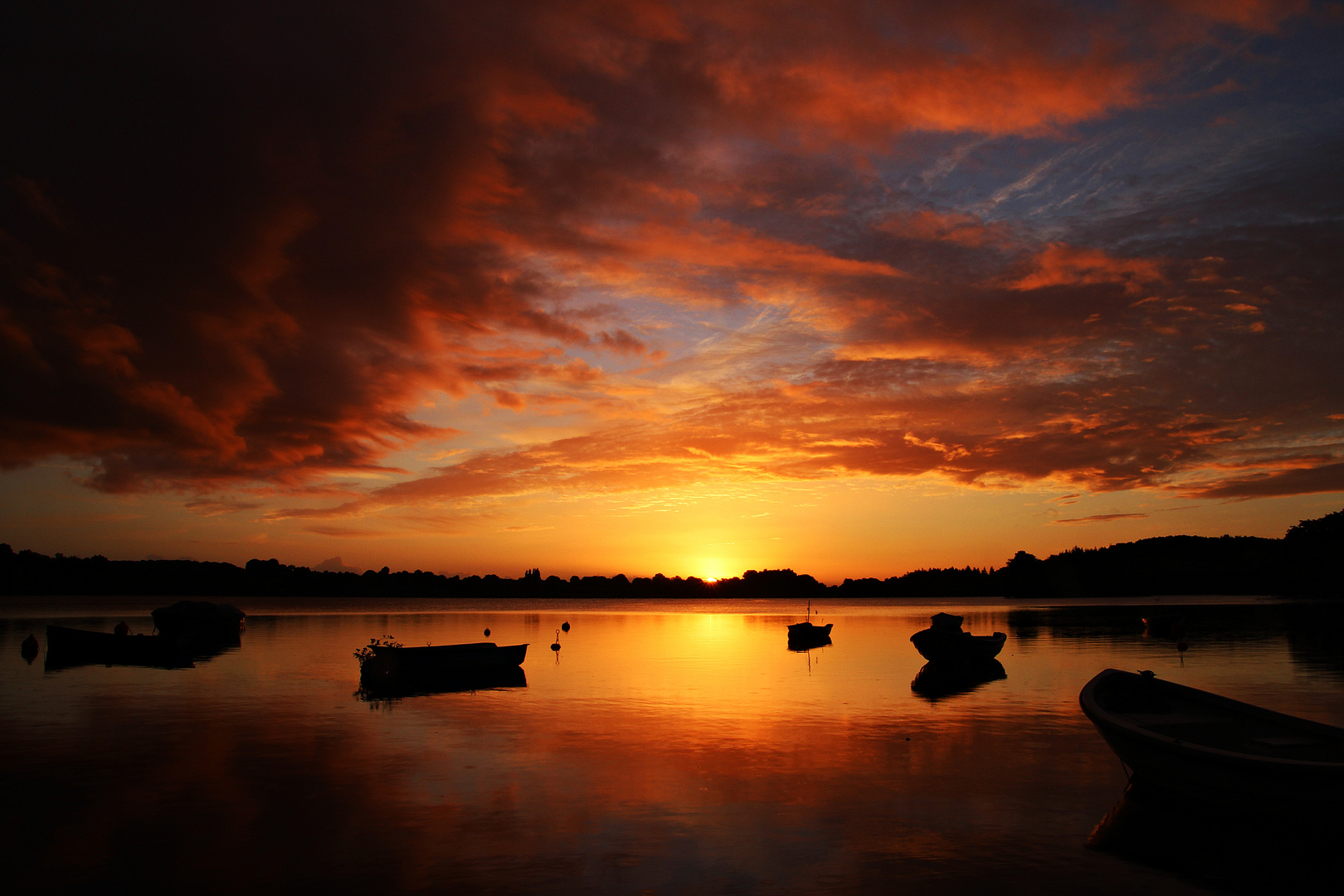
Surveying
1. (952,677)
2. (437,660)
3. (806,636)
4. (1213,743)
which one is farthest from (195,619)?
(1213,743)

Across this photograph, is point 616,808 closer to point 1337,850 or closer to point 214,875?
point 214,875

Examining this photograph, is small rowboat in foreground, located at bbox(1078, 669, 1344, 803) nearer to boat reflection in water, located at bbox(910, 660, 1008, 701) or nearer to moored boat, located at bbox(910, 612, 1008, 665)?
boat reflection in water, located at bbox(910, 660, 1008, 701)

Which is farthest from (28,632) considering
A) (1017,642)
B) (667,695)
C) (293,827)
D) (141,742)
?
(1017,642)

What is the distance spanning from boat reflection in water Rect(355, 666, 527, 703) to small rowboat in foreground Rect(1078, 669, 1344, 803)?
2793 cm

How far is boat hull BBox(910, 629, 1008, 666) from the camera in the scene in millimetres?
45031

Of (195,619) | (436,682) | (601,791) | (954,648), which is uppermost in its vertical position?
(195,619)

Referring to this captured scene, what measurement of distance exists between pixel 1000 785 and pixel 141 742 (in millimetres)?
24649

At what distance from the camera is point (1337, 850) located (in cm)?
1409

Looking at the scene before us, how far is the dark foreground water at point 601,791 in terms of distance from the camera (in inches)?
511

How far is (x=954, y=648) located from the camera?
148ft

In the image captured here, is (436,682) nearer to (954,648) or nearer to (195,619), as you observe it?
(954,648)

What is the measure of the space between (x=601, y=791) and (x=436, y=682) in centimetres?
2489

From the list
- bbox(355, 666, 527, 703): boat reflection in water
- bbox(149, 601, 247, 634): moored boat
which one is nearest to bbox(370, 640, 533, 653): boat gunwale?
bbox(355, 666, 527, 703): boat reflection in water

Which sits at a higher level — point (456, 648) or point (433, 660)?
point (456, 648)
